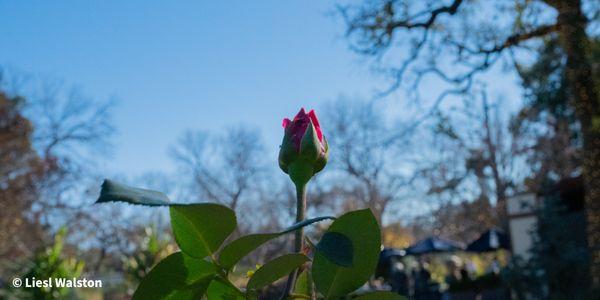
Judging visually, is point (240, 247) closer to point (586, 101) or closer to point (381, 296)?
point (381, 296)

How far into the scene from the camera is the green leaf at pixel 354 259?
1.20ft

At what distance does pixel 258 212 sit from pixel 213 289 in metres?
23.6

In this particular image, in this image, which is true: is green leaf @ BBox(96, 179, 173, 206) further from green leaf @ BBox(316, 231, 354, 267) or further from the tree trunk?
the tree trunk

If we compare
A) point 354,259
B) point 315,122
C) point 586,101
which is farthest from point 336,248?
point 586,101

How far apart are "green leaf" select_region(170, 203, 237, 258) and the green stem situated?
2.2 inches

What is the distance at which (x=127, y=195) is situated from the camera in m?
0.31

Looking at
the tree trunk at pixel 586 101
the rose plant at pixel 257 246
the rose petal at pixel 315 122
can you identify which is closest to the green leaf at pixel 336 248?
the rose plant at pixel 257 246

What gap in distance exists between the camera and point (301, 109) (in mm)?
483

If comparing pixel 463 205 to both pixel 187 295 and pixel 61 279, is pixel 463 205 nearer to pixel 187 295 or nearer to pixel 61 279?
pixel 61 279

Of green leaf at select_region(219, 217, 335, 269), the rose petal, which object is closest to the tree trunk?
the rose petal

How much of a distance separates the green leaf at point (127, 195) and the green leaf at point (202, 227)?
0.02 metres

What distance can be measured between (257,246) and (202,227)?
0.04m

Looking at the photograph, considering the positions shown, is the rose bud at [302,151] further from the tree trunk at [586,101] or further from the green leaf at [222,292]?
the tree trunk at [586,101]

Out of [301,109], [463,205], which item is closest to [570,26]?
[301,109]
